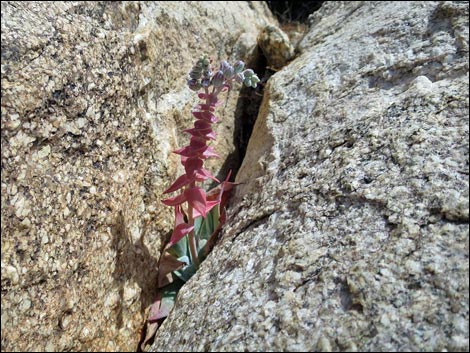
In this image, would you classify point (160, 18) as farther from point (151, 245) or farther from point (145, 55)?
point (151, 245)

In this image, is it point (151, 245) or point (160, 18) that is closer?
point (151, 245)

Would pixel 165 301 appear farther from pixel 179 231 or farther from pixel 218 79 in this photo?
pixel 218 79

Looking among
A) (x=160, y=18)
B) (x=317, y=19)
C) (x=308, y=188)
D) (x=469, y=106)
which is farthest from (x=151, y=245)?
(x=317, y=19)

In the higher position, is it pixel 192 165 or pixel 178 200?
pixel 192 165

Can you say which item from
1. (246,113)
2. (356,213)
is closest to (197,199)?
(356,213)

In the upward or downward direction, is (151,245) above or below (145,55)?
below
